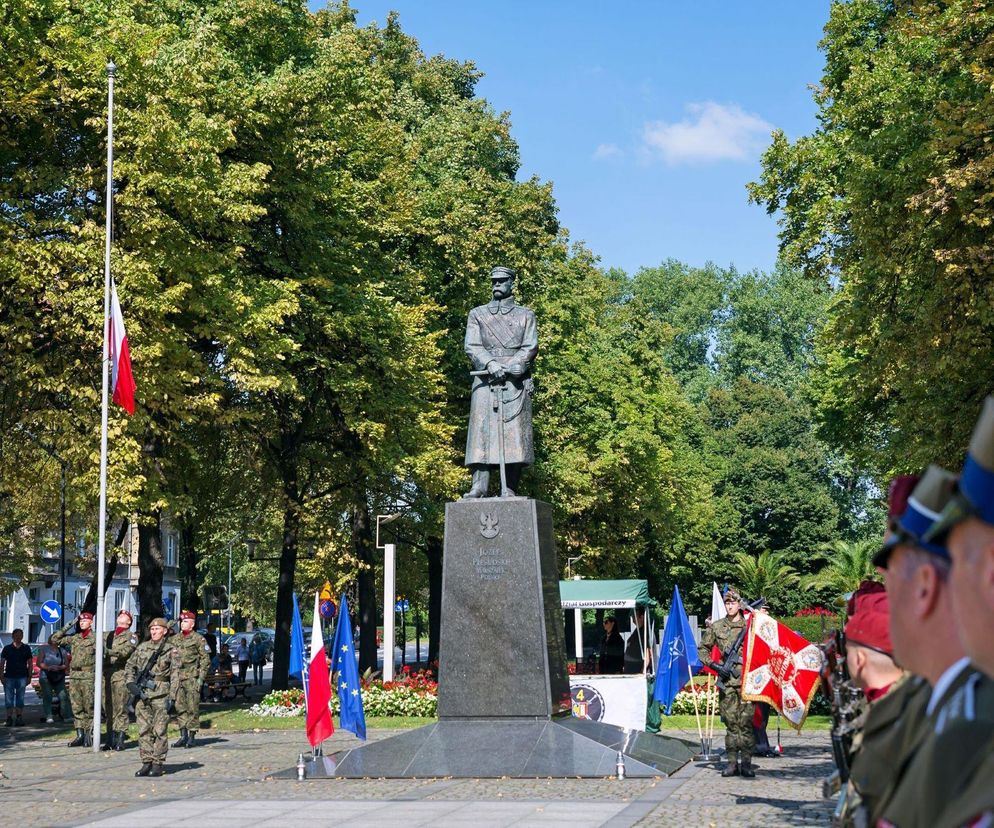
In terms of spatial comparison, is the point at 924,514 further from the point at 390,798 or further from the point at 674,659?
the point at 674,659

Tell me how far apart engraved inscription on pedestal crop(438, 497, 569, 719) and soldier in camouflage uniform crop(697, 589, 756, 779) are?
1.96m

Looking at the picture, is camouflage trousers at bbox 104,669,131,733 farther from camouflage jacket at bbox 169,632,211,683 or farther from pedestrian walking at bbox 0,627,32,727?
pedestrian walking at bbox 0,627,32,727

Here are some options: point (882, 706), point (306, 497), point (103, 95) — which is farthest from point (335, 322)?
point (882, 706)

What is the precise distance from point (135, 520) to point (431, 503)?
1178cm

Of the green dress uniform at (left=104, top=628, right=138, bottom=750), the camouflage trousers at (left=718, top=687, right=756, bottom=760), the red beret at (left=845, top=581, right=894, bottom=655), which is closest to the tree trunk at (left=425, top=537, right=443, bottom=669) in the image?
the green dress uniform at (left=104, top=628, right=138, bottom=750)

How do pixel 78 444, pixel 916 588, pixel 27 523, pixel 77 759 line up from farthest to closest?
pixel 27 523 < pixel 78 444 < pixel 77 759 < pixel 916 588

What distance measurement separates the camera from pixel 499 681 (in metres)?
16.8

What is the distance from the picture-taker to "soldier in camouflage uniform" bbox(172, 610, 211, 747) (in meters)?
22.6

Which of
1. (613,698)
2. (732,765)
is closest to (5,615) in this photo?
(613,698)

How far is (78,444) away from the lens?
25188mm

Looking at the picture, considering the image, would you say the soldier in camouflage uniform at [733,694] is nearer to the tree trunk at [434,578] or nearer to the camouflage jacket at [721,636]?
the camouflage jacket at [721,636]

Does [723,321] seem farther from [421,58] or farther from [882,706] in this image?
[882,706]

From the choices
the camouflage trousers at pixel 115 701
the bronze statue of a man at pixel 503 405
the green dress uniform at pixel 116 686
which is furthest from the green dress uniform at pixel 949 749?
the camouflage trousers at pixel 115 701

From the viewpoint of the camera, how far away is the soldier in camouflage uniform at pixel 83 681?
23375 mm
